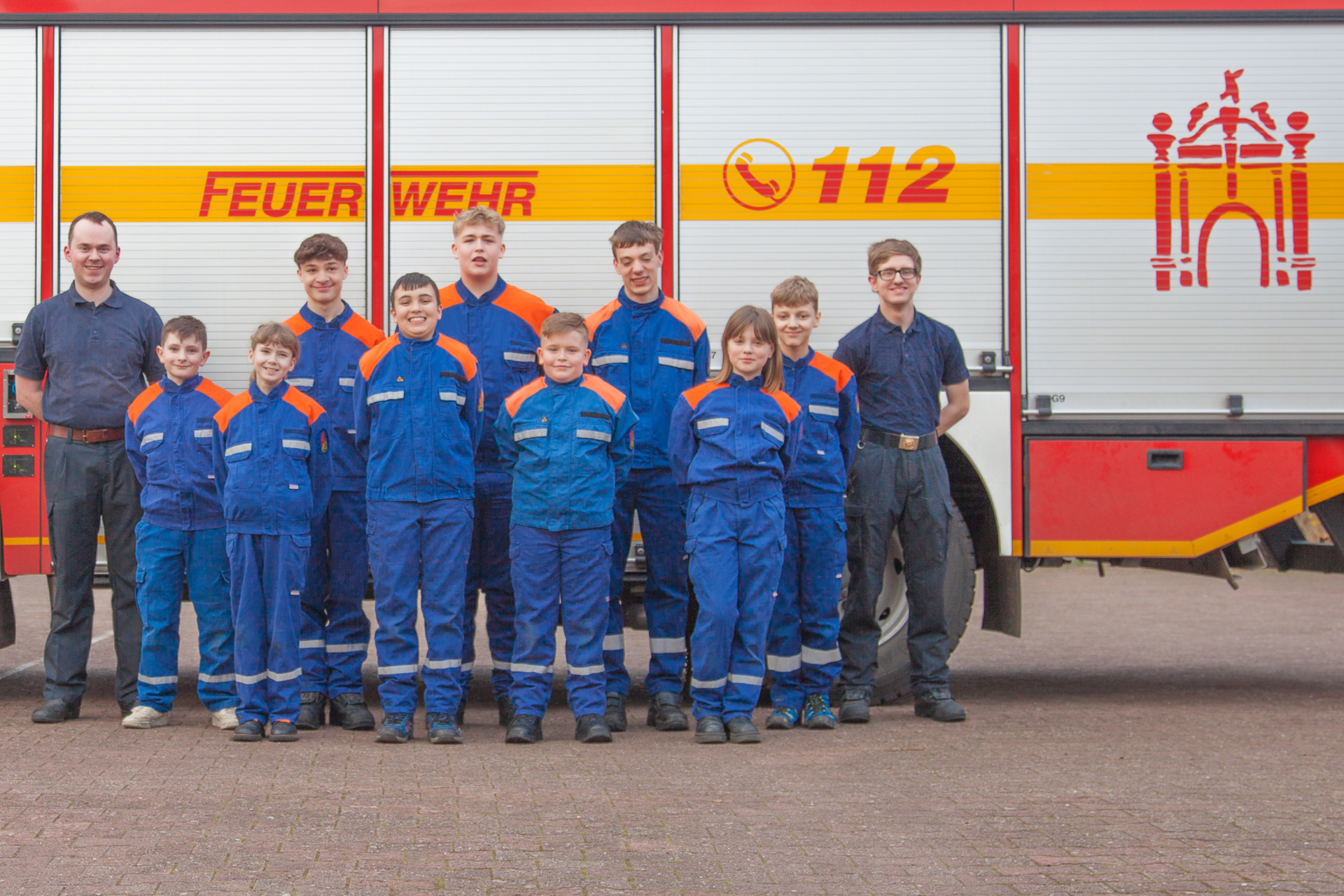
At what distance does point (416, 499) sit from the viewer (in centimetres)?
545

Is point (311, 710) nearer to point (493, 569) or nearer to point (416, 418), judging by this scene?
point (493, 569)

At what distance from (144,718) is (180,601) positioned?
1.69 feet

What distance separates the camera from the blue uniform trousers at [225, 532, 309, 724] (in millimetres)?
5523

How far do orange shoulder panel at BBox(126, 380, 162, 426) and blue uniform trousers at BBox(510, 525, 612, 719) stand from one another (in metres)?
1.64

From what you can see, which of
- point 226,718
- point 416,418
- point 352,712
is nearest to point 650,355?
point 416,418

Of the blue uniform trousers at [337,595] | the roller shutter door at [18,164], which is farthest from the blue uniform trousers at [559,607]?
the roller shutter door at [18,164]

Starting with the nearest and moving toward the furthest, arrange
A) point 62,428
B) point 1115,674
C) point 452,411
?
point 452,411
point 62,428
point 1115,674

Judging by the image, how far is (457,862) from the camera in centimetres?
380

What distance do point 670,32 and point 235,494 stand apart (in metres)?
2.87

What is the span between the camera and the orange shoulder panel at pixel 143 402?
5.81 metres

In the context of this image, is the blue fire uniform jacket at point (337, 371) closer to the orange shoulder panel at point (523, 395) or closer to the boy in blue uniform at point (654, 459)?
the orange shoulder panel at point (523, 395)

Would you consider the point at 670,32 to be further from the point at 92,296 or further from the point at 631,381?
the point at 92,296

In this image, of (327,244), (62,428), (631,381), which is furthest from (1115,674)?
(62,428)

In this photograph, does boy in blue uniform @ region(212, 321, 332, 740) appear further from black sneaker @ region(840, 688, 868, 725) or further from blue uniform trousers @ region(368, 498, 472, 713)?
black sneaker @ region(840, 688, 868, 725)
